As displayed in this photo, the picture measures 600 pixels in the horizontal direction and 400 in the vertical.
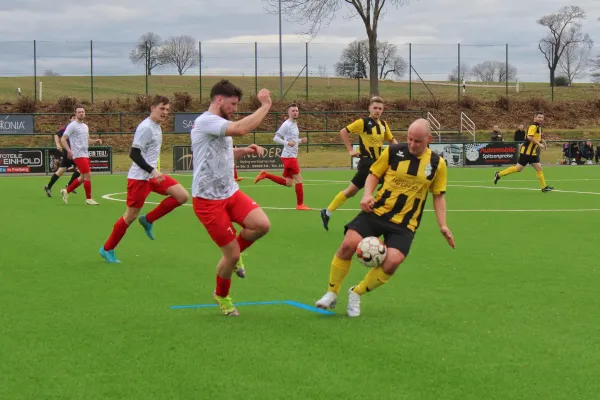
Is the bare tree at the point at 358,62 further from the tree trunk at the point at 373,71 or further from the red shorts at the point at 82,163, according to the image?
the red shorts at the point at 82,163

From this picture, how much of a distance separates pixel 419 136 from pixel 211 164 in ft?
6.11

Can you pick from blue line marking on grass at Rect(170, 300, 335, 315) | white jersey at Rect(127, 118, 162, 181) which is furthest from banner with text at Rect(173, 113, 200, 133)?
blue line marking on grass at Rect(170, 300, 335, 315)

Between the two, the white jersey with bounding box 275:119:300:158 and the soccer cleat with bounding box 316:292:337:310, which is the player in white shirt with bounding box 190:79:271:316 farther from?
the white jersey with bounding box 275:119:300:158

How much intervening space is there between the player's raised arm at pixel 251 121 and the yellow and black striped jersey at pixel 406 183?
4.37 ft

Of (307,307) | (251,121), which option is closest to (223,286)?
Answer: (307,307)

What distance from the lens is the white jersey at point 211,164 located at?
806cm

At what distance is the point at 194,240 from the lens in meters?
14.0

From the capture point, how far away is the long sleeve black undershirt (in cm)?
1087

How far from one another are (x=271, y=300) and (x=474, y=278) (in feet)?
8.43

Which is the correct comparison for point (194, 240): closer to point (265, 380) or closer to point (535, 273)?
point (535, 273)

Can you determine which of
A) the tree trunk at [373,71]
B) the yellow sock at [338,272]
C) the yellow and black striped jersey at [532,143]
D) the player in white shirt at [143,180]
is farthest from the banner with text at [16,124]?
the yellow sock at [338,272]

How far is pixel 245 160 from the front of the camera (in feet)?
133

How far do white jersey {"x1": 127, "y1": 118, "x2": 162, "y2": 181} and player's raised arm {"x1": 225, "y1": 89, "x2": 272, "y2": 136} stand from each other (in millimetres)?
4054

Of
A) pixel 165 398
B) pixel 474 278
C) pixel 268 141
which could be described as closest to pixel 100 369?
pixel 165 398
